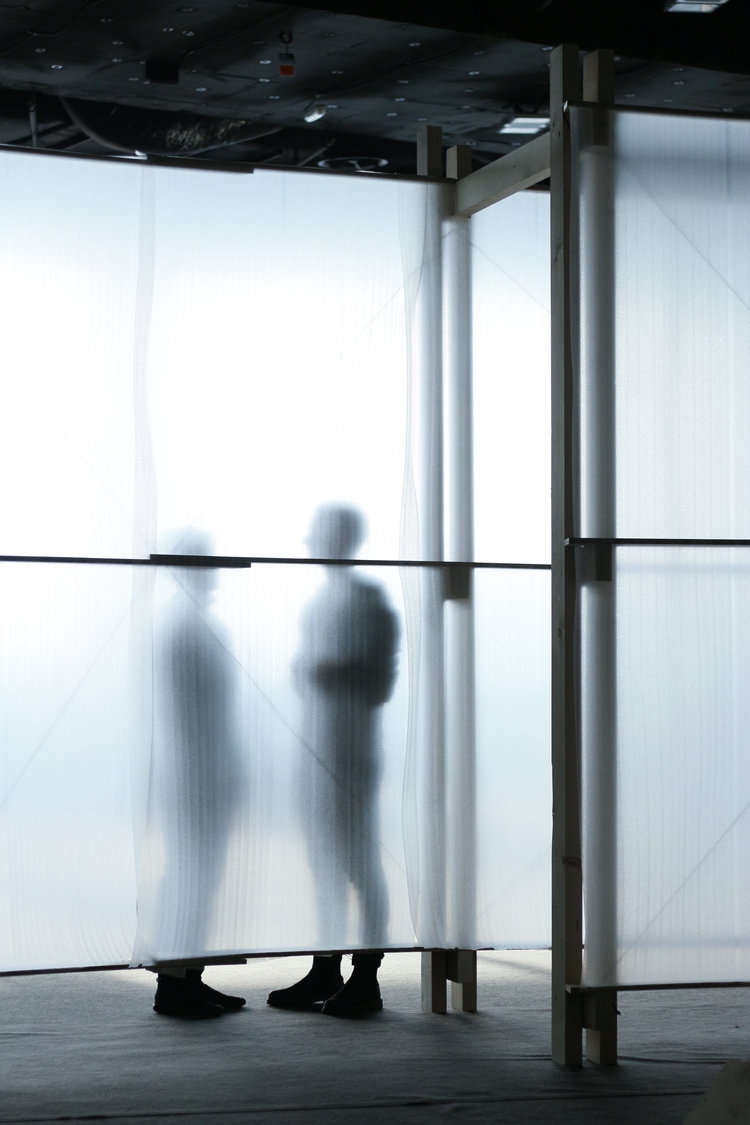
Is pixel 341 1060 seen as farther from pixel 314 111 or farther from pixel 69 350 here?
pixel 314 111

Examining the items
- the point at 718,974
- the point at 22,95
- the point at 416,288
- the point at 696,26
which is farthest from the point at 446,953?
the point at 22,95

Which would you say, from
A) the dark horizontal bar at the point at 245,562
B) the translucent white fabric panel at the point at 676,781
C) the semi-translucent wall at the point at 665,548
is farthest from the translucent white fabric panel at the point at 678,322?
the dark horizontal bar at the point at 245,562

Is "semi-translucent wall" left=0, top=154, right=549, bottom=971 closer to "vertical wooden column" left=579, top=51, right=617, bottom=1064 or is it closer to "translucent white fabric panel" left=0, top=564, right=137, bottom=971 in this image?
"translucent white fabric panel" left=0, top=564, right=137, bottom=971

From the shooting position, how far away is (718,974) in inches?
169

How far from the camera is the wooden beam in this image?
14.7 ft

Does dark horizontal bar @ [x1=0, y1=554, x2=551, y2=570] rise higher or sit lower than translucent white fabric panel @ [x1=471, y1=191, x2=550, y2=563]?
lower

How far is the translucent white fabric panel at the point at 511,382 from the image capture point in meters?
4.84

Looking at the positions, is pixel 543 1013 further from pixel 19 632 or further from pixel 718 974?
pixel 19 632

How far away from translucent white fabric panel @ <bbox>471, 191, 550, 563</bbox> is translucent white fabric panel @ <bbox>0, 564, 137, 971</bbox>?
3.98 ft

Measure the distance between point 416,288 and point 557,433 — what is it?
31.7 inches

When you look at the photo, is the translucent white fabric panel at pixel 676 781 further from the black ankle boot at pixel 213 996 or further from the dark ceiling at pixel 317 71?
the dark ceiling at pixel 317 71

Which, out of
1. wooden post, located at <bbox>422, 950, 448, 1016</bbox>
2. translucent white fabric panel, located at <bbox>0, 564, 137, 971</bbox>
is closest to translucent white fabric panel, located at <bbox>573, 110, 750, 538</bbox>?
translucent white fabric panel, located at <bbox>0, 564, 137, 971</bbox>

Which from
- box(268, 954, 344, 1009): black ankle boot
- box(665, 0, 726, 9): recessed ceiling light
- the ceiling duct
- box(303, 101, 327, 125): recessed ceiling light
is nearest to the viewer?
box(268, 954, 344, 1009): black ankle boot

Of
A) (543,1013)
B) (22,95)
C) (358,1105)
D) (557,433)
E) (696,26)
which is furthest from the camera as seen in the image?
(22,95)
